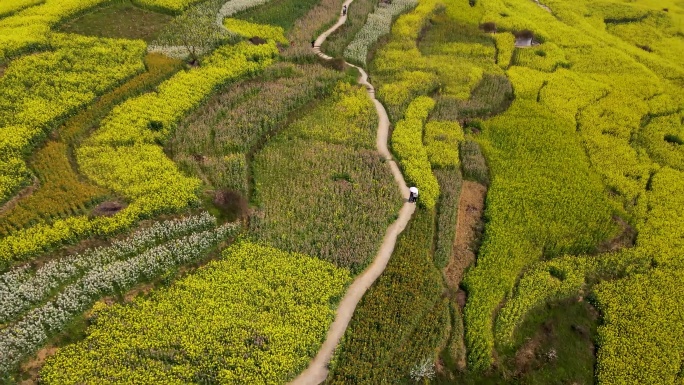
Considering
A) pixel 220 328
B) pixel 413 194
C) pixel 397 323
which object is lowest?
pixel 397 323

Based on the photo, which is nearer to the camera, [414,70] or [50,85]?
[50,85]

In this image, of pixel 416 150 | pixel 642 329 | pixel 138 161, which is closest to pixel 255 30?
pixel 138 161

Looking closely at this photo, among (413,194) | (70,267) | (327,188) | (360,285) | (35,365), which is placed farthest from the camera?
(327,188)

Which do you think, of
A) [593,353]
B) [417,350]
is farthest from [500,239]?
[417,350]

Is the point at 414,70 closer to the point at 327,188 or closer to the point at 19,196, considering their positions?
the point at 327,188

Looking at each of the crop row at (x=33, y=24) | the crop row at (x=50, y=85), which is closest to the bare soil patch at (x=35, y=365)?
the crop row at (x=50, y=85)

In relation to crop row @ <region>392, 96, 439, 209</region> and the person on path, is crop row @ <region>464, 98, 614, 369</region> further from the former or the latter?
the person on path
